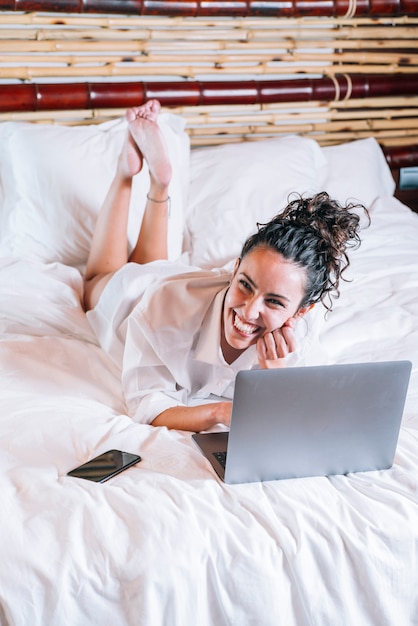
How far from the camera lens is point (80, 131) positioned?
2617mm

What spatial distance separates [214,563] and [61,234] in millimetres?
1581

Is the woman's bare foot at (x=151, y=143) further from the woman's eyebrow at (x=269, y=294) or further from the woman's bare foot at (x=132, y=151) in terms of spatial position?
the woman's eyebrow at (x=269, y=294)

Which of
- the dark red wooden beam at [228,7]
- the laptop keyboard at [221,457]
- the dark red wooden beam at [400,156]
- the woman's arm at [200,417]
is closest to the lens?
the laptop keyboard at [221,457]

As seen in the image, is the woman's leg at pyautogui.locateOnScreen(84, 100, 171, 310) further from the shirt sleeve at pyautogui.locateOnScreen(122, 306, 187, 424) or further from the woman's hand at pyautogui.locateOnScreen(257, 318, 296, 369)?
the woman's hand at pyautogui.locateOnScreen(257, 318, 296, 369)

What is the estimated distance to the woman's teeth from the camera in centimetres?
160

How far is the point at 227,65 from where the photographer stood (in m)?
3.04

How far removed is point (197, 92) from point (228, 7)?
13.3 inches

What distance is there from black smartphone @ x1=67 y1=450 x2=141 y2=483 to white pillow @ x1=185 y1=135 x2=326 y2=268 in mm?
1235

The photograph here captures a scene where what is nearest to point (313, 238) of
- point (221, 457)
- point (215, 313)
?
point (215, 313)

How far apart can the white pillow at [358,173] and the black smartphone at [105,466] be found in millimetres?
1697

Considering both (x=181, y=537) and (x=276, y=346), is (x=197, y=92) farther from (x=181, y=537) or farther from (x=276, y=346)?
(x=181, y=537)

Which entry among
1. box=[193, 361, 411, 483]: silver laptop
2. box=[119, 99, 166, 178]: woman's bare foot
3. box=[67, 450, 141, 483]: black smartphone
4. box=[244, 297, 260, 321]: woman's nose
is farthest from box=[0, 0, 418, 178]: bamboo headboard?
box=[193, 361, 411, 483]: silver laptop

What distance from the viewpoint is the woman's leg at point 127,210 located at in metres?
2.18

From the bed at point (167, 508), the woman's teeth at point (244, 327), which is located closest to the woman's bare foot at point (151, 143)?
the bed at point (167, 508)
